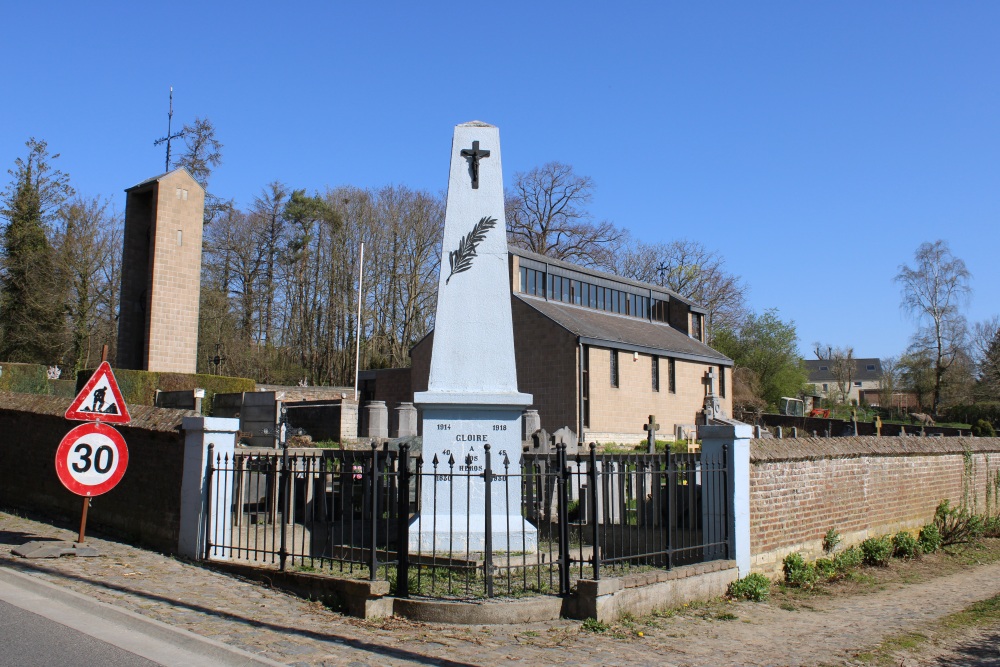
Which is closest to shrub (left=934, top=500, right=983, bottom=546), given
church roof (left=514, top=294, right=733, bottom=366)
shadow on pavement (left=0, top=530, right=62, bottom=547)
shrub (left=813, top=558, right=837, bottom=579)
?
shrub (left=813, top=558, right=837, bottom=579)

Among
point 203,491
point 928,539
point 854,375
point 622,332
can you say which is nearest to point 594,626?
point 203,491

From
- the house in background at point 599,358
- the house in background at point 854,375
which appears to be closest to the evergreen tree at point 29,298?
the house in background at point 599,358

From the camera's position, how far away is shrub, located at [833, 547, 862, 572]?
10.4m

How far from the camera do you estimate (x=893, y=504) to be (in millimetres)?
12492

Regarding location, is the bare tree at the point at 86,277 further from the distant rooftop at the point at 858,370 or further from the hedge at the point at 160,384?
the distant rooftop at the point at 858,370

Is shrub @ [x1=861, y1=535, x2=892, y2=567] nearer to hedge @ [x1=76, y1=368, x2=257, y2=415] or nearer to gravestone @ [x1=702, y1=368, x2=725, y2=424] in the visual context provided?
hedge @ [x1=76, y1=368, x2=257, y2=415]

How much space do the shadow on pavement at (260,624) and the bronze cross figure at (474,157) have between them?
579cm

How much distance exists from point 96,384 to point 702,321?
4077 cm

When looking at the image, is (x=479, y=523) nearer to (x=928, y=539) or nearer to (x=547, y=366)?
(x=928, y=539)

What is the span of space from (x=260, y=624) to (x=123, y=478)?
510 cm

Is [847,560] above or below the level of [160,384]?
below

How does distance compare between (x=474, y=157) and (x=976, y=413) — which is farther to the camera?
(x=976, y=413)

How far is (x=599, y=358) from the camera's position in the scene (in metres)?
33.8

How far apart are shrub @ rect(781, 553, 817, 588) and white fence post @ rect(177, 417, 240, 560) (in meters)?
6.68
